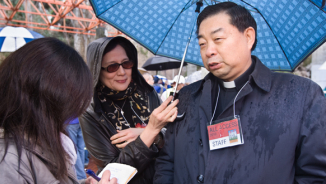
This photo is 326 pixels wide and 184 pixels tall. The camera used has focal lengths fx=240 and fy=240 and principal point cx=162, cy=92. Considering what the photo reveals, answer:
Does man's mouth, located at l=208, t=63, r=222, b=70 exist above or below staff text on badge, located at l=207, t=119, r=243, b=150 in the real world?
above

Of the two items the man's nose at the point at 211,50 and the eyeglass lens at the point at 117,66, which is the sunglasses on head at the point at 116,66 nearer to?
the eyeglass lens at the point at 117,66

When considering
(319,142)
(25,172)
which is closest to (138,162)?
(25,172)

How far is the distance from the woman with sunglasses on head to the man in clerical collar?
146 millimetres

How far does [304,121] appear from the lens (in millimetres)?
1257

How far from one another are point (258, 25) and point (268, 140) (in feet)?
3.46

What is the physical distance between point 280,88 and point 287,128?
0.25 m

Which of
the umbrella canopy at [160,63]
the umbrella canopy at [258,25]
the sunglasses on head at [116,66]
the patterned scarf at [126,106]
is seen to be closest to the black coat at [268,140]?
the umbrella canopy at [258,25]

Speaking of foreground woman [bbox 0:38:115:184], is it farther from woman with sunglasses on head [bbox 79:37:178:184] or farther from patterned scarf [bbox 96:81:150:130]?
patterned scarf [bbox 96:81:150:130]

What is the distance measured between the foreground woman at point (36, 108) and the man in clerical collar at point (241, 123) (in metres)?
0.72

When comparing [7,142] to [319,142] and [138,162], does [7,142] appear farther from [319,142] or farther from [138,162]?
[319,142]

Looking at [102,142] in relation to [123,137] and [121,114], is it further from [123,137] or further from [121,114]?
[121,114]

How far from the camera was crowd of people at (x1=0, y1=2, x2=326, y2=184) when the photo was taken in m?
1.08

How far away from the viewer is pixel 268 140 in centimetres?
127

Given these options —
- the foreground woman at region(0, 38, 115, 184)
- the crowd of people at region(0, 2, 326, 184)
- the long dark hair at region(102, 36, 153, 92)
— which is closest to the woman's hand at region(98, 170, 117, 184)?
the crowd of people at region(0, 2, 326, 184)
